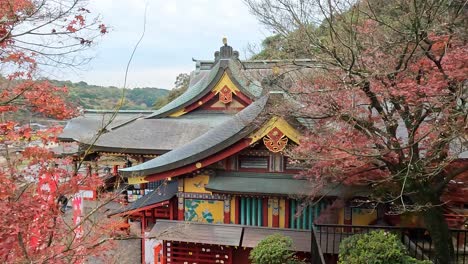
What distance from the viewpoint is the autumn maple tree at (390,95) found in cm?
513

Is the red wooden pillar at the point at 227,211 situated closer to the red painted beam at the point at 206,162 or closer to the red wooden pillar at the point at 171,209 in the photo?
the red painted beam at the point at 206,162

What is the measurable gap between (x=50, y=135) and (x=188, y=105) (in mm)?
8934

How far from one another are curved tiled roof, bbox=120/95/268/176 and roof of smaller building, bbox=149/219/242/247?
1.33 m

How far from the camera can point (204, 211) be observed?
848 centimetres

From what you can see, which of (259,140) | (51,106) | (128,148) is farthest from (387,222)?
(128,148)

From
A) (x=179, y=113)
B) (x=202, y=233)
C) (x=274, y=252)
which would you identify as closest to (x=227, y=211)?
(x=202, y=233)

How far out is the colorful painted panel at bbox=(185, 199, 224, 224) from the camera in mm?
8391

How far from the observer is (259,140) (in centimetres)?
791

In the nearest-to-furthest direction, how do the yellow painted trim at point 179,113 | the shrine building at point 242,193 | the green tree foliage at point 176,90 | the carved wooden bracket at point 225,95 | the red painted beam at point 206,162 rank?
the shrine building at point 242,193, the red painted beam at point 206,162, the carved wooden bracket at point 225,95, the yellow painted trim at point 179,113, the green tree foliage at point 176,90

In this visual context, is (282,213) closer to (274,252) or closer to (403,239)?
(274,252)

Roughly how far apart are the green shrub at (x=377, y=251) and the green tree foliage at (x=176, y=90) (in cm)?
3495

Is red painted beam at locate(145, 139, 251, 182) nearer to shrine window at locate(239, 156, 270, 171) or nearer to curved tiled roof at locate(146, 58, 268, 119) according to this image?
shrine window at locate(239, 156, 270, 171)

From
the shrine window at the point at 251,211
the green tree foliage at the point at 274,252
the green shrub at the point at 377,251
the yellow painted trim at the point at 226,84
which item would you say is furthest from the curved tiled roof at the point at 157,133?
the green shrub at the point at 377,251

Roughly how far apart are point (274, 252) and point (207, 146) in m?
2.78
